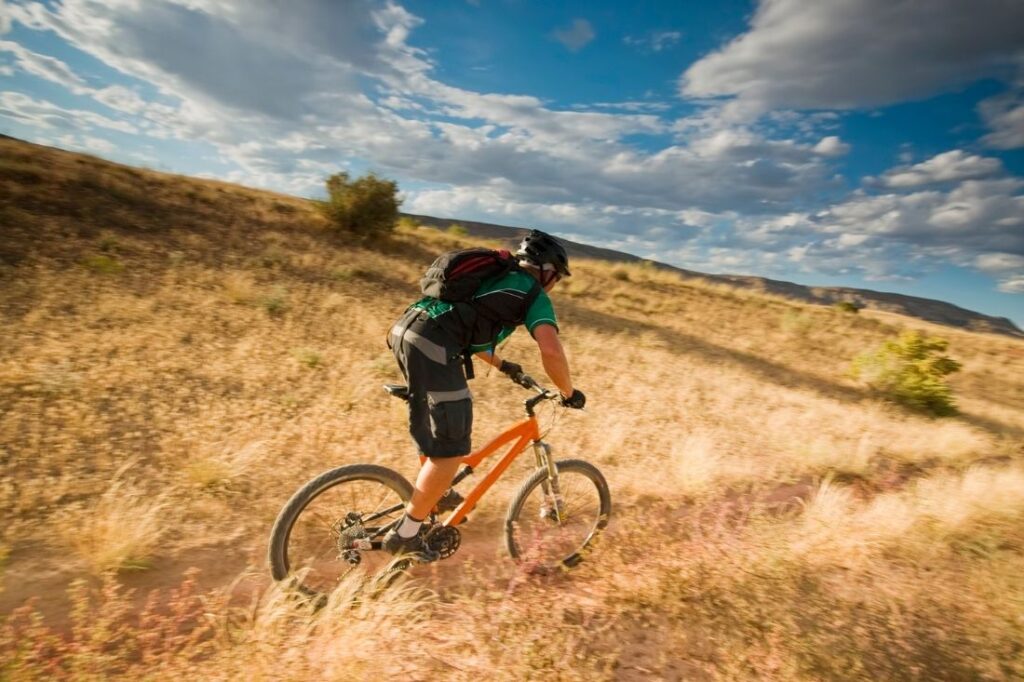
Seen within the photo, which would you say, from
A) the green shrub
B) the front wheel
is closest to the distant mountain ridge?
the green shrub

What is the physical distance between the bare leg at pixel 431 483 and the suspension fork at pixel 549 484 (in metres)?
0.85

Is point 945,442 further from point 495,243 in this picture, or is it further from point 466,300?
point 495,243

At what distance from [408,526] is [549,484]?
1.29 metres

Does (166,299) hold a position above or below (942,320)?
below

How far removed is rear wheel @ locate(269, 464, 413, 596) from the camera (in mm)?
3600

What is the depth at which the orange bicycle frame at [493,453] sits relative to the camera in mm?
4109

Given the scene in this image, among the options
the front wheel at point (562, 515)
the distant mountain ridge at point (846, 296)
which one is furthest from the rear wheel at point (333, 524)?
the distant mountain ridge at point (846, 296)

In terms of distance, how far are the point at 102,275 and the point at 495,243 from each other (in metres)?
17.0

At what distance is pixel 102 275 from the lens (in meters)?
9.61

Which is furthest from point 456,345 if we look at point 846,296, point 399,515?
point 846,296

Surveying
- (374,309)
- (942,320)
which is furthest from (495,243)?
(942,320)

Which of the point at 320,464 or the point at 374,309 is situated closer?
the point at 320,464

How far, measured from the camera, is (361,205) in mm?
17156

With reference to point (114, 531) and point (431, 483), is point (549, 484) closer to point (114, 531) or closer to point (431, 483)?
point (431, 483)
